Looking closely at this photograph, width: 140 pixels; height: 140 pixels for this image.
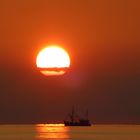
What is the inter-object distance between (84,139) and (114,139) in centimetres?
736

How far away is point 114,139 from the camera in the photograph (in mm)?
127250

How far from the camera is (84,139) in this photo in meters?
131
